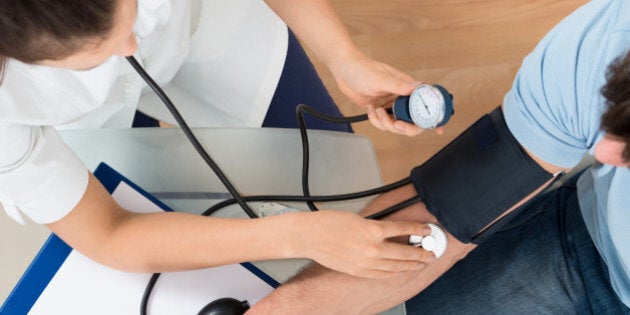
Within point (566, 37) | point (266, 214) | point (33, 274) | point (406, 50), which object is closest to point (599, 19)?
point (566, 37)

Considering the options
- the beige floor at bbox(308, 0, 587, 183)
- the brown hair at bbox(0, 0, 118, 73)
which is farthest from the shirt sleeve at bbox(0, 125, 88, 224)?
the beige floor at bbox(308, 0, 587, 183)

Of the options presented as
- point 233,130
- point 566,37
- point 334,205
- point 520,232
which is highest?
point 566,37

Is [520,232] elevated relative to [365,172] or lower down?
lower down

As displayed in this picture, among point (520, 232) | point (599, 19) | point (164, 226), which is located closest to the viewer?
point (599, 19)

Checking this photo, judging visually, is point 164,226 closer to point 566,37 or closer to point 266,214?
point 266,214

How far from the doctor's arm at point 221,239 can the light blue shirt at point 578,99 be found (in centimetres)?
22

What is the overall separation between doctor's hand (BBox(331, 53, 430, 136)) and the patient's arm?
115 mm

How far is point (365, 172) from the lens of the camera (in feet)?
2.90

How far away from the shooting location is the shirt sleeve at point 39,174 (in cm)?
68

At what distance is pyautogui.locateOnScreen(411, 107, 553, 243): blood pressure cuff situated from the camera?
0.80 m

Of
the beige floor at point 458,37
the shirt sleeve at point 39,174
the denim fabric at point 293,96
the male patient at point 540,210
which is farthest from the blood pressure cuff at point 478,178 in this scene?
the beige floor at point 458,37

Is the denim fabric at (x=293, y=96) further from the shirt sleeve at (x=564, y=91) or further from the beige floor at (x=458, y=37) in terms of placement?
the beige floor at (x=458, y=37)

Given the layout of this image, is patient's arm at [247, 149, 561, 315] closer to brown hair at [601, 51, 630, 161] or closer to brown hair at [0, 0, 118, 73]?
brown hair at [601, 51, 630, 161]

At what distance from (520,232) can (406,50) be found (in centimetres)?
83
